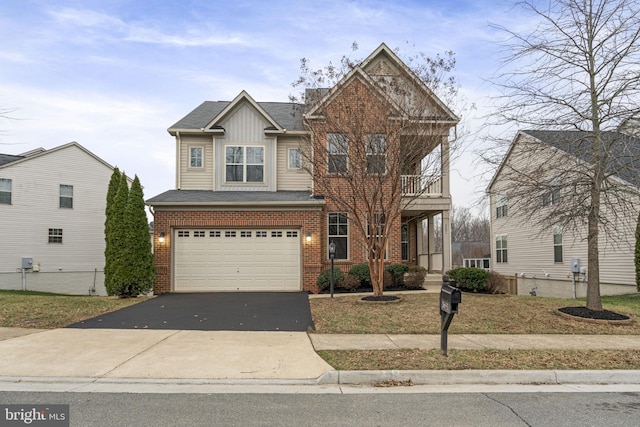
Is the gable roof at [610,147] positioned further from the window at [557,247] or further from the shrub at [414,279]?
the window at [557,247]

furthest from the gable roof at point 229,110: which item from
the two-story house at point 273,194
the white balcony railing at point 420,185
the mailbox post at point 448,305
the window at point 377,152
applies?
the mailbox post at point 448,305

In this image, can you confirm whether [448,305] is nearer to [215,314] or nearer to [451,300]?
[451,300]

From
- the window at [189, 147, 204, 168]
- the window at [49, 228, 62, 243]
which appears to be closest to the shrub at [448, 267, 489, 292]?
the window at [189, 147, 204, 168]

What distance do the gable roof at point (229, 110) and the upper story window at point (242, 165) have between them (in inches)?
52.4

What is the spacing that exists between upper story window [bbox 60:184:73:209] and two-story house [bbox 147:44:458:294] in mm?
10293

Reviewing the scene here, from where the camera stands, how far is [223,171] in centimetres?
1662

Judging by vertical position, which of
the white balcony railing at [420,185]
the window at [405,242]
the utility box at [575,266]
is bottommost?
the utility box at [575,266]

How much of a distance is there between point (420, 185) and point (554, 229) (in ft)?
22.9

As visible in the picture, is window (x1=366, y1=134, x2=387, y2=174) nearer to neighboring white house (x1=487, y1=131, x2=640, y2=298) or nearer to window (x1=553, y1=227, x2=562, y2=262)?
neighboring white house (x1=487, y1=131, x2=640, y2=298)

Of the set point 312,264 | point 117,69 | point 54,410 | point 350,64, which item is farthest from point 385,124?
point 117,69

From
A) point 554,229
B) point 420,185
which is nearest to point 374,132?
point 420,185

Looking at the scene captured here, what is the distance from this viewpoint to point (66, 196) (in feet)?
74.9

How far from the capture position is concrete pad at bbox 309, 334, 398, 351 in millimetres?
7043

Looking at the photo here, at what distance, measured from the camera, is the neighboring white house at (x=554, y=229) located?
9.53 m
